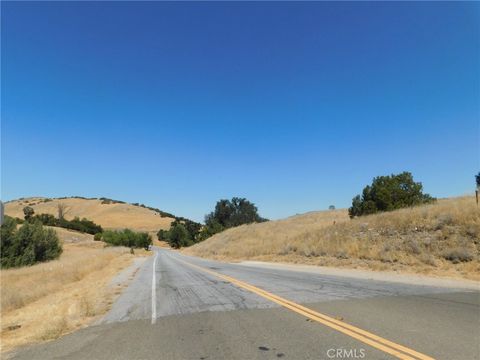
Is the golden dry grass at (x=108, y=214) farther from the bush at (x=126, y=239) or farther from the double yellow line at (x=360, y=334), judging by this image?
the double yellow line at (x=360, y=334)

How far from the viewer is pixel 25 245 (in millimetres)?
48625

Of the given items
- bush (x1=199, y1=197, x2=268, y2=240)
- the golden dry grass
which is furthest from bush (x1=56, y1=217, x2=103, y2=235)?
bush (x1=199, y1=197, x2=268, y2=240)

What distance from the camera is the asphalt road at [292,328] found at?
6.07 metres

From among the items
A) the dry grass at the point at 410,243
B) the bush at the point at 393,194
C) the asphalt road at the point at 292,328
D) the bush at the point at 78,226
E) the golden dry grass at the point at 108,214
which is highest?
the golden dry grass at the point at 108,214

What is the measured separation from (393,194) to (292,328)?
1247 inches

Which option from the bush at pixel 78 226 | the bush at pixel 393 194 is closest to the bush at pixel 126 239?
the bush at pixel 78 226

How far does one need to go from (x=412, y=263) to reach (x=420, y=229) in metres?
3.69

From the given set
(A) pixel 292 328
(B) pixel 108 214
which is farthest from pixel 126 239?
(A) pixel 292 328

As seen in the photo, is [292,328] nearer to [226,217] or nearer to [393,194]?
[393,194]

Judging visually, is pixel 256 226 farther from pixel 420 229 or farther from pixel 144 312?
pixel 144 312

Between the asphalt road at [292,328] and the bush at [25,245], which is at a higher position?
the bush at [25,245]

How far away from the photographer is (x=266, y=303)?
10461mm

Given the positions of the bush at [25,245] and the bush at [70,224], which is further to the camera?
the bush at [70,224]

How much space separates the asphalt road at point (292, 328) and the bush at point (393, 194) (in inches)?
976
